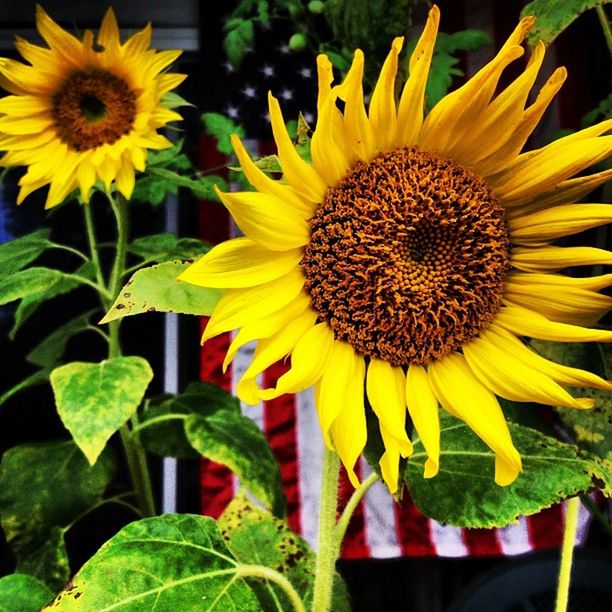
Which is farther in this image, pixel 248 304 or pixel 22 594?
pixel 22 594

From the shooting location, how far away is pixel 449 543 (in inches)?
43.4

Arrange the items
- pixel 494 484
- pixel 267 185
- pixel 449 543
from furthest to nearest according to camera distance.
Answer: pixel 449 543 < pixel 494 484 < pixel 267 185

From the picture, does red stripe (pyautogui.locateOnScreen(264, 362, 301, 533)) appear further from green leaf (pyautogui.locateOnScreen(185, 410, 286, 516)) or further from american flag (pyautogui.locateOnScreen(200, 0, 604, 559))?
green leaf (pyautogui.locateOnScreen(185, 410, 286, 516))

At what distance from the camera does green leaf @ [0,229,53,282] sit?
0.60 metres

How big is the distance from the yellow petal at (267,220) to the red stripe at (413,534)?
0.84 metres

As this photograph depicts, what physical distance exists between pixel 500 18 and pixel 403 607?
1027mm

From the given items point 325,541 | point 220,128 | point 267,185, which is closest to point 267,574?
point 325,541

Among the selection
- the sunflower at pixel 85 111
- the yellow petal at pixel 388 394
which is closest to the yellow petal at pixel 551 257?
the yellow petal at pixel 388 394

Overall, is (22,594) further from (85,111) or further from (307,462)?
(307,462)

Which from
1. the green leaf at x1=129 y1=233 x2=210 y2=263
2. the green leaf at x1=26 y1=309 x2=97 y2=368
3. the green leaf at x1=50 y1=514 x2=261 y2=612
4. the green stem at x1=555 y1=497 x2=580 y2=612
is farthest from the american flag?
the green leaf at x1=50 y1=514 x2=261 y2=612

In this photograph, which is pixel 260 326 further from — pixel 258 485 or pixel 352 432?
pixel 258 485

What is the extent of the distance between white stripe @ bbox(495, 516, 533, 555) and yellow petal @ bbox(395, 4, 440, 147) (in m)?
0.91

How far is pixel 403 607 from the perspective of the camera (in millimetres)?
1140

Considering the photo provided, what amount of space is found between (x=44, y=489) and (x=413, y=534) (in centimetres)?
66
